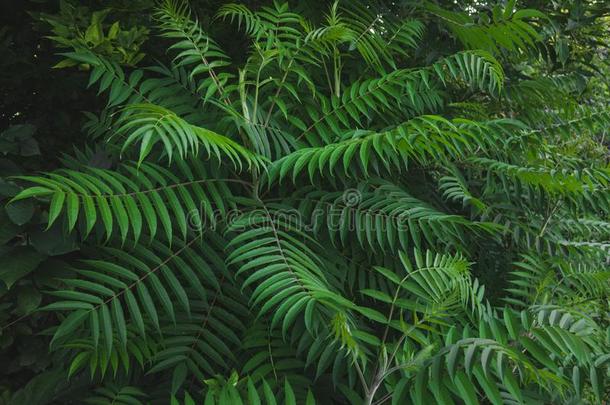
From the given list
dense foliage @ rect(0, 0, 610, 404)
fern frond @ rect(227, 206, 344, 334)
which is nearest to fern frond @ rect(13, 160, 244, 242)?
dense foliage @ rect(0, 0, 610, 404)

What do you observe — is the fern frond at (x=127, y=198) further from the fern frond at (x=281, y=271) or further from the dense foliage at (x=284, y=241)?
the fern frond at (x=281, y=271)

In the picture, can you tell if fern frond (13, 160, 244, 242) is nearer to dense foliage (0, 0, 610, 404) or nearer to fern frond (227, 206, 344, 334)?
dense foliage (0, 0, 610, 404)

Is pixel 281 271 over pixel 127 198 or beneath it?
beneath

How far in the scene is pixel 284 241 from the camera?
122 centimetres

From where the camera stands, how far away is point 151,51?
2.04m

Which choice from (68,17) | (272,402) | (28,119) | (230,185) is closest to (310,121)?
(230,185)

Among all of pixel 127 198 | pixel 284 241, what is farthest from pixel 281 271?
pixel 127 198

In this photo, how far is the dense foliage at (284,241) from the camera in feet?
3.51

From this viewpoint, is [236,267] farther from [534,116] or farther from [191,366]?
[534,116]

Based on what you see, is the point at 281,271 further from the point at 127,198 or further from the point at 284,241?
the point at 127,198

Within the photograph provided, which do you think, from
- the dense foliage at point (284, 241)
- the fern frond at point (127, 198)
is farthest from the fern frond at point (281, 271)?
the fern frond at point (127, 198)

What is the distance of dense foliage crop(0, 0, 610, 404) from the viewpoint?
107 cm

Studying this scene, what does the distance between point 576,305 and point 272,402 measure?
1.11 m

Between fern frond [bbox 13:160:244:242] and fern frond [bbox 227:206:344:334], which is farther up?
fern frond [bbox 13:160:244:242]
